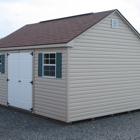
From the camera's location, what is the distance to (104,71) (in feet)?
34.9

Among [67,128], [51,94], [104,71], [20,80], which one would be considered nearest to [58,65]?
[51,94]

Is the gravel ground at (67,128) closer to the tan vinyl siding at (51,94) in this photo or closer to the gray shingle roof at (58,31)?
the tan vinyl siding at (51,94)

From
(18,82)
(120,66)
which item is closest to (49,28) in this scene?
(18,82)

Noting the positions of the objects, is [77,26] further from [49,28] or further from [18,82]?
[18,82]

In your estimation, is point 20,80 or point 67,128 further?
point 20,80

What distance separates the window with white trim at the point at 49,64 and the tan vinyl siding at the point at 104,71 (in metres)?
0.75

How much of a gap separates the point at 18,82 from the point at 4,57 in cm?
158

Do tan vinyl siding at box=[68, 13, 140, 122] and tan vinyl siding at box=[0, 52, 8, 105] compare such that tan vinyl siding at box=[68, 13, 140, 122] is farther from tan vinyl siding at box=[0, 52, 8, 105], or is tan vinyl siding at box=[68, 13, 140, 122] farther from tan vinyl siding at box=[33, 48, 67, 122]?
tan vinyl siding at box=[0, 52, 8, 105]

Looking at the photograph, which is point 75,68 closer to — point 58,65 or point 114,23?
point 58,65

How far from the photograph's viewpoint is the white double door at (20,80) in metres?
11.1

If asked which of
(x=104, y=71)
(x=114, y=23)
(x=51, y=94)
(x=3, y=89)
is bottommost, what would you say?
(x=3, y=89)

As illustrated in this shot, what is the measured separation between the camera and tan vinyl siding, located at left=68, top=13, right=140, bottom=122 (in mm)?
9680

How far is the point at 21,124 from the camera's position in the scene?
953cm

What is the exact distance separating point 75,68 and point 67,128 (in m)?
2.01
